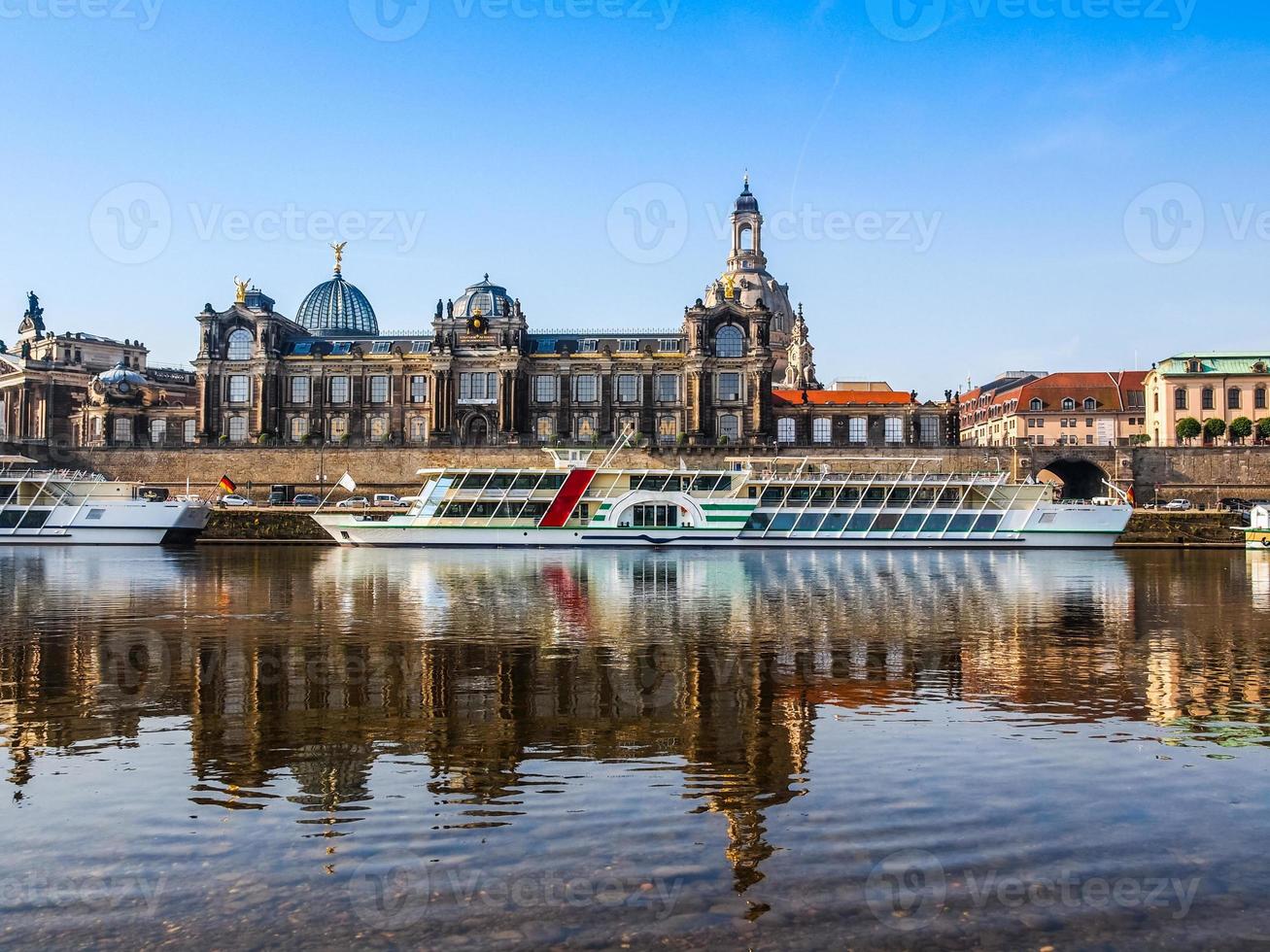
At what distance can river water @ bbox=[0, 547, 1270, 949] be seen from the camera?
25.5 ft

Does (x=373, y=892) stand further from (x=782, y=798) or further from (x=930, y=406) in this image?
(x=930, y=406)

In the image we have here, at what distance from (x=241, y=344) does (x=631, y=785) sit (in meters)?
89.1

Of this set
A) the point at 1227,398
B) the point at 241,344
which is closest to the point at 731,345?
the point at 241,344

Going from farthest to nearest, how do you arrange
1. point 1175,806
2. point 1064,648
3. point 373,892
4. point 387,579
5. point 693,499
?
point 693,499 < point 387,579 < point 1064,648 < point 1175,806 < point 373,892

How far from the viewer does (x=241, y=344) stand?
9225 centimetres

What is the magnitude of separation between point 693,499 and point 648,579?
65.4 feet

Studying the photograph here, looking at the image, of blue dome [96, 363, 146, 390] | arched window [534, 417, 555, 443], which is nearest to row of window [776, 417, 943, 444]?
arched window [534, 417, 555, 443]

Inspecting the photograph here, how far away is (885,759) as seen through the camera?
12.0 m

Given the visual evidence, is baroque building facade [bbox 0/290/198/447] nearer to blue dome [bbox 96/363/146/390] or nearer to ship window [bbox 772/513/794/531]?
blue dome [bbox 96/363/146/390]

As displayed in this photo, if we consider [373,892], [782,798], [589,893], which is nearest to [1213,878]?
[782,798]

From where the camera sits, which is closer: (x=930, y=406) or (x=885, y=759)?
(x=885, y=759)

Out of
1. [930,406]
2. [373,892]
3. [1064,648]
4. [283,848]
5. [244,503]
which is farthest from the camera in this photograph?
[930,406]

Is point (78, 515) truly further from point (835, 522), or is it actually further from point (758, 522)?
point (835, 522)

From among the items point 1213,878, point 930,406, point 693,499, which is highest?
point 930,406
